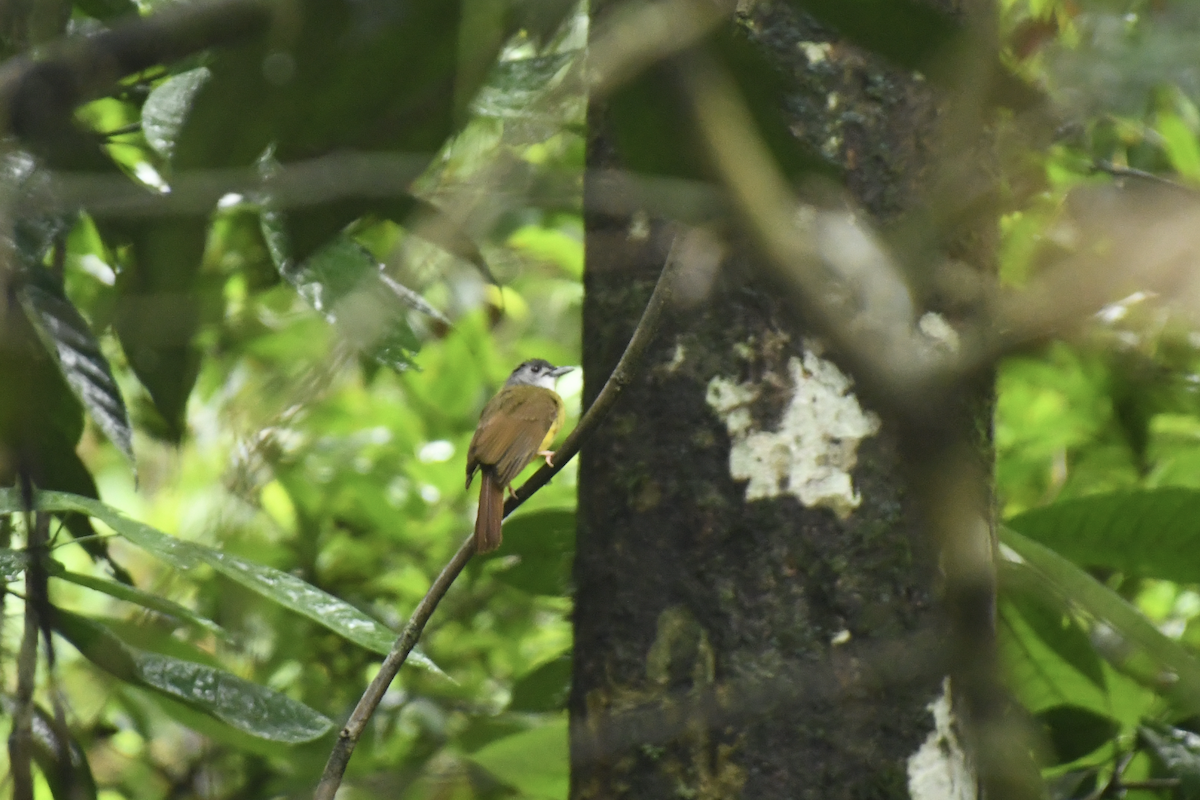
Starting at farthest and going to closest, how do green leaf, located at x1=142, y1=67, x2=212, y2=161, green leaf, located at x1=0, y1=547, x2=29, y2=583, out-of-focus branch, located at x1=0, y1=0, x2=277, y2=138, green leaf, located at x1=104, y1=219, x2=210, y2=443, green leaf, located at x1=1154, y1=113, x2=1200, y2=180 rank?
1. green leaf, located at x1=1154, y1=113, x2=1200, y2=180
2. green leaf, located at x1=0, y1=547, x2=29, y2=583
3. green leaf, located at x1=142, y1=67, x2=212, y2=161
4. green leaf, located at x1=104, y1=219, x2=210, y2=443
5. out-of-focus branch, located at x1=0, y1=0, x2=277, y2=138

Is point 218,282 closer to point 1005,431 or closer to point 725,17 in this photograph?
point 725,17

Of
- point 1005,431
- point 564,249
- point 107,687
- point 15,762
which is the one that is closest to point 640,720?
point 107,687

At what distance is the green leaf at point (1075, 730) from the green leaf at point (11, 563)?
5.80ft

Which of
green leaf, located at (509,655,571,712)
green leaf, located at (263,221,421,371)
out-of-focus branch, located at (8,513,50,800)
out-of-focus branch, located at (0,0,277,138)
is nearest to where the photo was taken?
out-of-focus branch, located at (0,0,277,138)

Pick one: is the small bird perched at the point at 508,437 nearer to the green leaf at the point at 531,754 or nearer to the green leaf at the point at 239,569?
the green leaf at the point at 531,754

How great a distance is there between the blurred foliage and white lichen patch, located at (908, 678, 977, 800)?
15cm

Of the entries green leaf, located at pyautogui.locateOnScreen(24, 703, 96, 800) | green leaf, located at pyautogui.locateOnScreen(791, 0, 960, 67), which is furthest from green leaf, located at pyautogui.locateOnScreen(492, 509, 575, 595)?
green leaf, located at pyautogui.locateOnScreen(791, 0, 960, 67)

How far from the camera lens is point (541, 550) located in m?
2.21

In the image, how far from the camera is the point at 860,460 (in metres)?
1.67

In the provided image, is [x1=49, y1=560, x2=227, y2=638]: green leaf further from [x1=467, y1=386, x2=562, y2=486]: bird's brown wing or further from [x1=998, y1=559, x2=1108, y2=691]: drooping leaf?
[x1=998, y1=559, x2=1108, y2=691]: drooping leaf

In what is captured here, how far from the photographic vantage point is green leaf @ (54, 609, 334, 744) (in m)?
1.43

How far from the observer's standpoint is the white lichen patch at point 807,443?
1.68 metres

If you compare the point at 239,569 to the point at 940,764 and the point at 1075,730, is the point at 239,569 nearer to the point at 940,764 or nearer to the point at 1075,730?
the point at 940,764

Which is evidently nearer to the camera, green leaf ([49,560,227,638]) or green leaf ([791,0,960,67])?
green leaf ([791,0,960,67])
